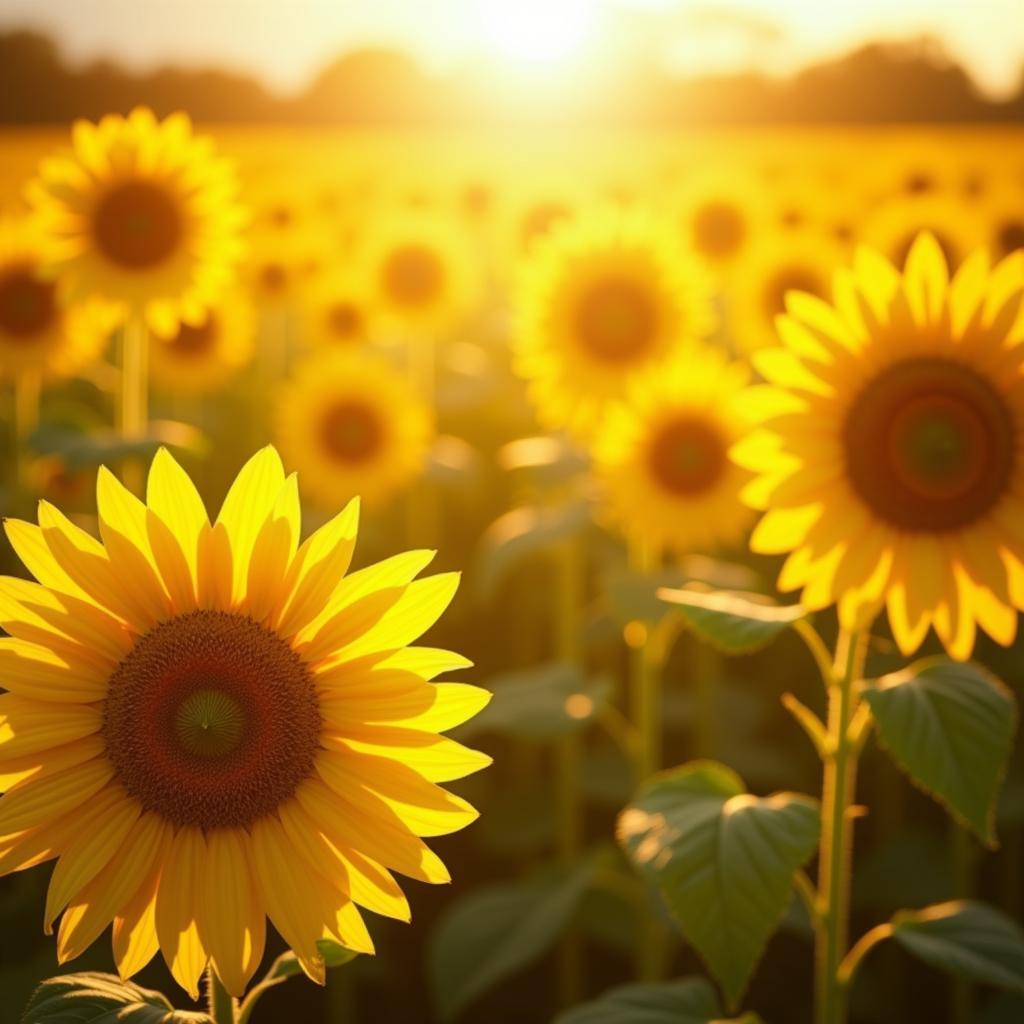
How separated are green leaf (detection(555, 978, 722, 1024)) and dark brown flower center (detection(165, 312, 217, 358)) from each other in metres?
5.74

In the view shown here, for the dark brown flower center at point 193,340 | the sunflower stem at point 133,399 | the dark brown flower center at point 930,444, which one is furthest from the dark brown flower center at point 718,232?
the dark brown flower center at point 930,444

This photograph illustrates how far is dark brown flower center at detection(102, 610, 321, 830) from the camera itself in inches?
78.1

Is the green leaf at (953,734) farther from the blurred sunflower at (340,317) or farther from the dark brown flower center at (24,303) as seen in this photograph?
the blurred sunflower at (340,317)

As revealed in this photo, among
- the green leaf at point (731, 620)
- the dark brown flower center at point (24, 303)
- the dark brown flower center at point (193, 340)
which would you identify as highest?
the dark brown flower center at point (193, 340)

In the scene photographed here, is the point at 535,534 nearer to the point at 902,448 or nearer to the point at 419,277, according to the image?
the point at 902,448

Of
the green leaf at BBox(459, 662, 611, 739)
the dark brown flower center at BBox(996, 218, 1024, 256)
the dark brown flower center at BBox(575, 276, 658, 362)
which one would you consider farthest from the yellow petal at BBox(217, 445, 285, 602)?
the dark brown flower center at BBox(996, 218, 1024, 256)

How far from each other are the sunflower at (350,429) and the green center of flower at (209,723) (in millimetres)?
4851

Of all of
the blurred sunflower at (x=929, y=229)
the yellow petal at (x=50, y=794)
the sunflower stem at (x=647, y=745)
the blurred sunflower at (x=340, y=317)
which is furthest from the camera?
the blurred sunflower at (x=340, y=317)

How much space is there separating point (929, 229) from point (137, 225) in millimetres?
5715

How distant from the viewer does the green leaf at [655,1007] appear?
8.84ft

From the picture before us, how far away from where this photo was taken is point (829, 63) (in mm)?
32125

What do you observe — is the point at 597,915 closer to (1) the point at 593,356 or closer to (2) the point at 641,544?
(2) the point at 641,544

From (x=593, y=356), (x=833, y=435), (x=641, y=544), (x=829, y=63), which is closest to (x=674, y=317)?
(x=593, y=356)

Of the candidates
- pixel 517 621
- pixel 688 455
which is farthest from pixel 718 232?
pixel 688 455
